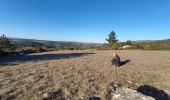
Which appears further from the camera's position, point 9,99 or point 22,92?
point 22,92

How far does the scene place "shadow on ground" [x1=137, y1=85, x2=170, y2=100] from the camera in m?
10.3

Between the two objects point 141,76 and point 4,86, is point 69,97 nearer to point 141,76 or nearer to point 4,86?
point 4,86

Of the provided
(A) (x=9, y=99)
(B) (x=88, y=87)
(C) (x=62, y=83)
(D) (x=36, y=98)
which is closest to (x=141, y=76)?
(B) (x=88, y=87)

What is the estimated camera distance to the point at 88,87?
10.9 metres

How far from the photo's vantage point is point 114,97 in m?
9.16

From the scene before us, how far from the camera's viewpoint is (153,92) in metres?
11.0

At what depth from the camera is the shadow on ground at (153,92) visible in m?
10.3

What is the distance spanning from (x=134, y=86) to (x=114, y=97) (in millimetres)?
2948

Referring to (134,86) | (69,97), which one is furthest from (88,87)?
(134,86)

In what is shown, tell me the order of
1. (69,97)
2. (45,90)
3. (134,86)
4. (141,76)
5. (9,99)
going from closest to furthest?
1. (9,99)
2. (69,97)
3. (45,90)
4. (134,86)
5. (141,76)

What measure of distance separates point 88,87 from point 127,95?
2.58m

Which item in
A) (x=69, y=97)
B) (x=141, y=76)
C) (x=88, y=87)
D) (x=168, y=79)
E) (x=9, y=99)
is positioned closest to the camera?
(x=9, y=99)

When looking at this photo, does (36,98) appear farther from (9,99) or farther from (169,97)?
(169,97)

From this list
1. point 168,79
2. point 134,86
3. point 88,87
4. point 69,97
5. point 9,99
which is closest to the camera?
point 9,99
